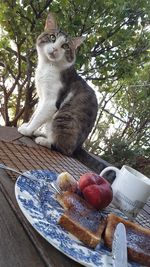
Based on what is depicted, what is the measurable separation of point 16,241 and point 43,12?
184 centimetres

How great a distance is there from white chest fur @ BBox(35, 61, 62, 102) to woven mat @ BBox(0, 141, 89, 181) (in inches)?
19.3

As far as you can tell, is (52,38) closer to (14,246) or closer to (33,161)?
(33,161)

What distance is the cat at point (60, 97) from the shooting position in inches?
56.7

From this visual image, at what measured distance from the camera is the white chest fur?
1.53 m

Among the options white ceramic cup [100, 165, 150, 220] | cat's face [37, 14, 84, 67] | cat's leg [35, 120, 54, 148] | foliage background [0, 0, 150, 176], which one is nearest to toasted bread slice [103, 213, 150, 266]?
white ceramic cup [100, 165, 150, 220]

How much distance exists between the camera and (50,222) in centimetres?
57

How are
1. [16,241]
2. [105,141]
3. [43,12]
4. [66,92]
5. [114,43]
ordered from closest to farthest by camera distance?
[16,241] → [66,92] → [43,12] → [114,43] → [105,141]

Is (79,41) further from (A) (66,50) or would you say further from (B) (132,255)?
(B) (132,255)

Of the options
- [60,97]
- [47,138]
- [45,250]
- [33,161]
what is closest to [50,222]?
[45,250]

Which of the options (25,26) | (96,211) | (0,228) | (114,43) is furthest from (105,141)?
(0,228)

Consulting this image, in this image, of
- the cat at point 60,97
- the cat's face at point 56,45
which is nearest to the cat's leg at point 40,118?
the cat at point 60,97

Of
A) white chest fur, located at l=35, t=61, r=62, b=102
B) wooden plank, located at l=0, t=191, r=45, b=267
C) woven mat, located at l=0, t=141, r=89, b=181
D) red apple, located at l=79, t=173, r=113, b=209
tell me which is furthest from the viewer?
white chest fur, located at l=35, t=61, r=62, b=102

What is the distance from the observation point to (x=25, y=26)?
2.02m

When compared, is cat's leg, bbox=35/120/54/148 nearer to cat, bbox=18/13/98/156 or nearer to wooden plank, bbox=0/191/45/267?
cat, bbox=18/13/98/156
